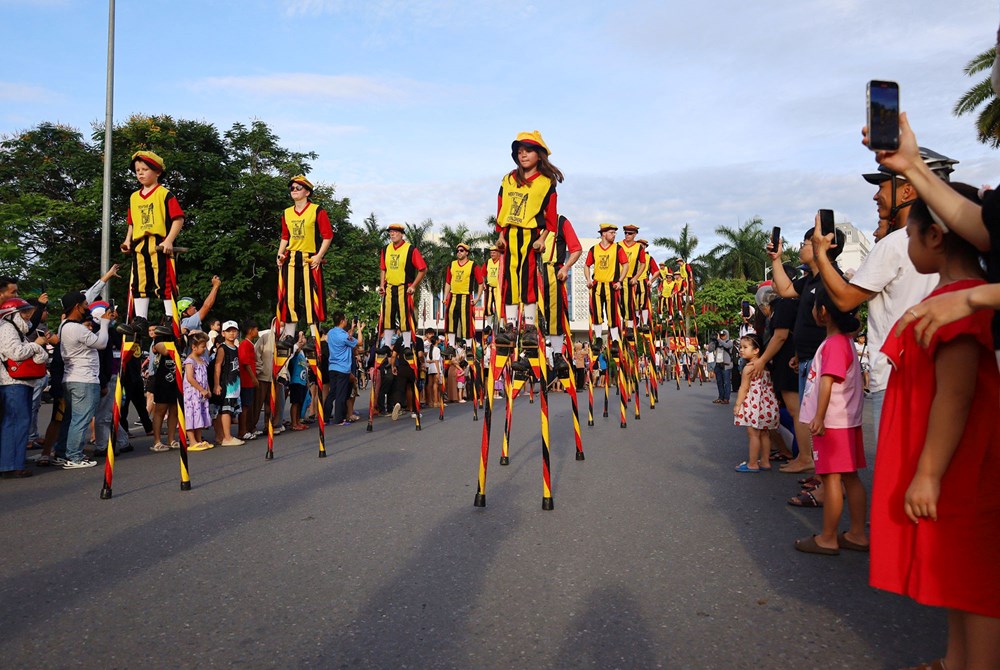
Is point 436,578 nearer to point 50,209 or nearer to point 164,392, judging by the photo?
point 164,392

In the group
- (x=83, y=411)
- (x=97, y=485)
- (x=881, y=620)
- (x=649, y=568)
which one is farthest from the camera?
(x=83, y=411)

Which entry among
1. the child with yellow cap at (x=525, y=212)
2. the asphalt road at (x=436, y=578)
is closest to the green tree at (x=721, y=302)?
the asphalt road at (x=436, y=578)

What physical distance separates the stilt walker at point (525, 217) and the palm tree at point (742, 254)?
230 feet

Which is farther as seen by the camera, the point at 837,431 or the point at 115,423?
the point at 115,423

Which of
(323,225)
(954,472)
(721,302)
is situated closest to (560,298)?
(323,225)

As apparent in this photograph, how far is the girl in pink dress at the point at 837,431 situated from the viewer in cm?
471

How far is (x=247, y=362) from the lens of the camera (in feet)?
38.9

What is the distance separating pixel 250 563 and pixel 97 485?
3.89 m

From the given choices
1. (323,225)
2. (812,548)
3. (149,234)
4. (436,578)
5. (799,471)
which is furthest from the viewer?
(323,225)

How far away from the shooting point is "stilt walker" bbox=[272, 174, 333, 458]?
31.7 feet

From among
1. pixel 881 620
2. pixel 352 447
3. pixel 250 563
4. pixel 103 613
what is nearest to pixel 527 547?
pixel 250 563

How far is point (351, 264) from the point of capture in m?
37.2

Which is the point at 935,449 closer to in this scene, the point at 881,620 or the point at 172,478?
the point at 881,620

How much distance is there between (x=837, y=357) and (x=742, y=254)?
72602 millimetres
